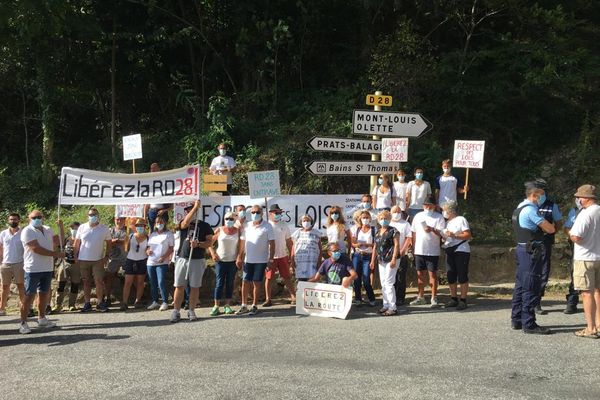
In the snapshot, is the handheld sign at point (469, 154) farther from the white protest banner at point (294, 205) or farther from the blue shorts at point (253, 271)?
the blue shorts at point (253, 271)

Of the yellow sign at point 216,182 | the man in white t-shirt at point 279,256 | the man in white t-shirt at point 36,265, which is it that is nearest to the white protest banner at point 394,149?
the man in white t-shirt at point 279,256

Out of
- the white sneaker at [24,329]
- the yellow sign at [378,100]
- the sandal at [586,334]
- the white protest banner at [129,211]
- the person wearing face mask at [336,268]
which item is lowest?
the white sneaker at [24,329]

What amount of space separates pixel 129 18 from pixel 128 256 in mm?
10999

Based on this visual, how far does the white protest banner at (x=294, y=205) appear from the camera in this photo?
37.9 ft

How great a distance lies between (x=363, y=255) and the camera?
9.82m

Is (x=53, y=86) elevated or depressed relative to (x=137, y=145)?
elevated

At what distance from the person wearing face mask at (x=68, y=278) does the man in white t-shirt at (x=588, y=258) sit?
8554mm

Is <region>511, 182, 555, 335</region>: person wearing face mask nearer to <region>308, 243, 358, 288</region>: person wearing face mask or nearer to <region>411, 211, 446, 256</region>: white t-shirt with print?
<region>411, 211, 446, 256</region>: white t-shirt with print

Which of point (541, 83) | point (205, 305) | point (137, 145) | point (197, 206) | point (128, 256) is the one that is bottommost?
point (205, 305)

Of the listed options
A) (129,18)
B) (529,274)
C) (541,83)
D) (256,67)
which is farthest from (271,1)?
(529,274)

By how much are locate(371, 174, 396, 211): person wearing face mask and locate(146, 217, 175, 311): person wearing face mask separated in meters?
4.08

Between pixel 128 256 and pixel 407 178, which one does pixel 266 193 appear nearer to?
pixel 128 256

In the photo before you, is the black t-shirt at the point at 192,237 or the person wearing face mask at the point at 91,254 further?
the person wearing face mask at the point at 91,254

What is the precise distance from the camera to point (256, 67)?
60.7 feet
